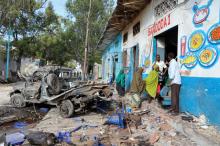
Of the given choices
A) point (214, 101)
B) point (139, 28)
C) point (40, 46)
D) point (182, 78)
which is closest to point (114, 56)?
point (139, 28)

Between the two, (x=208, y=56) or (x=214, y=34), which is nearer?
(x=214, y=34)

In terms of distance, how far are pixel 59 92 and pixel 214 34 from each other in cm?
617

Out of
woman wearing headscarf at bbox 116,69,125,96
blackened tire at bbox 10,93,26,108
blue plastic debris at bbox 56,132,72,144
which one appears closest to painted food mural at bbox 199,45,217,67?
blue plastic debris at bbox 56,132,72,144

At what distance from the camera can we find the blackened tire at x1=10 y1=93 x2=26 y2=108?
35.0 feet

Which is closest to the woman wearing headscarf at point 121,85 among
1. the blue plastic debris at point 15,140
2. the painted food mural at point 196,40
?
the painted food mural at point 196,40

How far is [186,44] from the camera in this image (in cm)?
734

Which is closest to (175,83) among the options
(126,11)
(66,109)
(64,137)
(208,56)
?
(208,56)

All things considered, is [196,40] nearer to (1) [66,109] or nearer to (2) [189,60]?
(2) [189,60]

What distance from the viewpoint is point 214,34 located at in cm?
600

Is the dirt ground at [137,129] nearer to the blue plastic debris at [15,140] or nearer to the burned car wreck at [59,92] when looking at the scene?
the burned car wreck at [59,92]

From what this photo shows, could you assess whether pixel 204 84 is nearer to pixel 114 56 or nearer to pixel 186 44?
pixel 186 44

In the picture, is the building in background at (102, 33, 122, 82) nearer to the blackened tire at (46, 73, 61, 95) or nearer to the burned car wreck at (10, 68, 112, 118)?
the burned car wreck at (10, 68, 112, 118)

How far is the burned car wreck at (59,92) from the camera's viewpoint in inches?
351

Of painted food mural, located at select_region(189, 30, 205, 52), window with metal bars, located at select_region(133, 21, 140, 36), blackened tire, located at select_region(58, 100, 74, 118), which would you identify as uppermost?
window with metal bars, located at select_region(133, 21, 140, 36)
